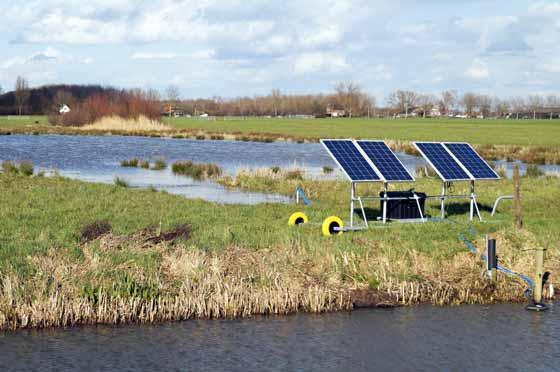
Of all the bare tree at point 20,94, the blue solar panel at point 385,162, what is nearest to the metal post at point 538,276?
the blue solar panel at point 385,162

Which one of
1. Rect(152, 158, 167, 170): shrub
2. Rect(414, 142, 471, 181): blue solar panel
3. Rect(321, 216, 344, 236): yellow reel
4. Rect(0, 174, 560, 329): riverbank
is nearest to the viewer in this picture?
Rect(0, 174, 560, 329): riverbank

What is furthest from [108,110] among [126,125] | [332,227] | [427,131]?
[332,227]

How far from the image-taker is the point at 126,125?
107 metres

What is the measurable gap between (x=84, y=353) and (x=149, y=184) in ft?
77.5

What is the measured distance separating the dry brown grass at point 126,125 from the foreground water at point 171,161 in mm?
32759

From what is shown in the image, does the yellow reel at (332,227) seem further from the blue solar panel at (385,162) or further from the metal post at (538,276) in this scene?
the metal post at (538,276)

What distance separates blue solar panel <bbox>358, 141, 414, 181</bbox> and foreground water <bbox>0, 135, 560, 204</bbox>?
23.6ft

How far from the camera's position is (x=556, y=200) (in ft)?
98.8

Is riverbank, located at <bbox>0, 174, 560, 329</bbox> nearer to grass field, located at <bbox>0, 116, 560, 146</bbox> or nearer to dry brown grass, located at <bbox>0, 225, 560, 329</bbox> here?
dry brown grass, located at <bbox>0, 225, 560, 329</bbox>

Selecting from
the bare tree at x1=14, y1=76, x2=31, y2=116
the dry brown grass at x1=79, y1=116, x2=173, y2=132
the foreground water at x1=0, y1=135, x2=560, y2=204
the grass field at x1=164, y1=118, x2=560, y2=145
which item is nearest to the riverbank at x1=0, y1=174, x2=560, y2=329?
the foreground water at x1=0, y1=135, x2=560, y2=204

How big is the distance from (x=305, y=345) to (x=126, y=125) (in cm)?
9533

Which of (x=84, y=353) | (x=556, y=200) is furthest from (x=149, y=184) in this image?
(x=84, y=353)

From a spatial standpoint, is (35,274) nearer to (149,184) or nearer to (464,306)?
(464,306)

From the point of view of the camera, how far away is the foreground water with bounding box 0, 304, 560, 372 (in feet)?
44.2
